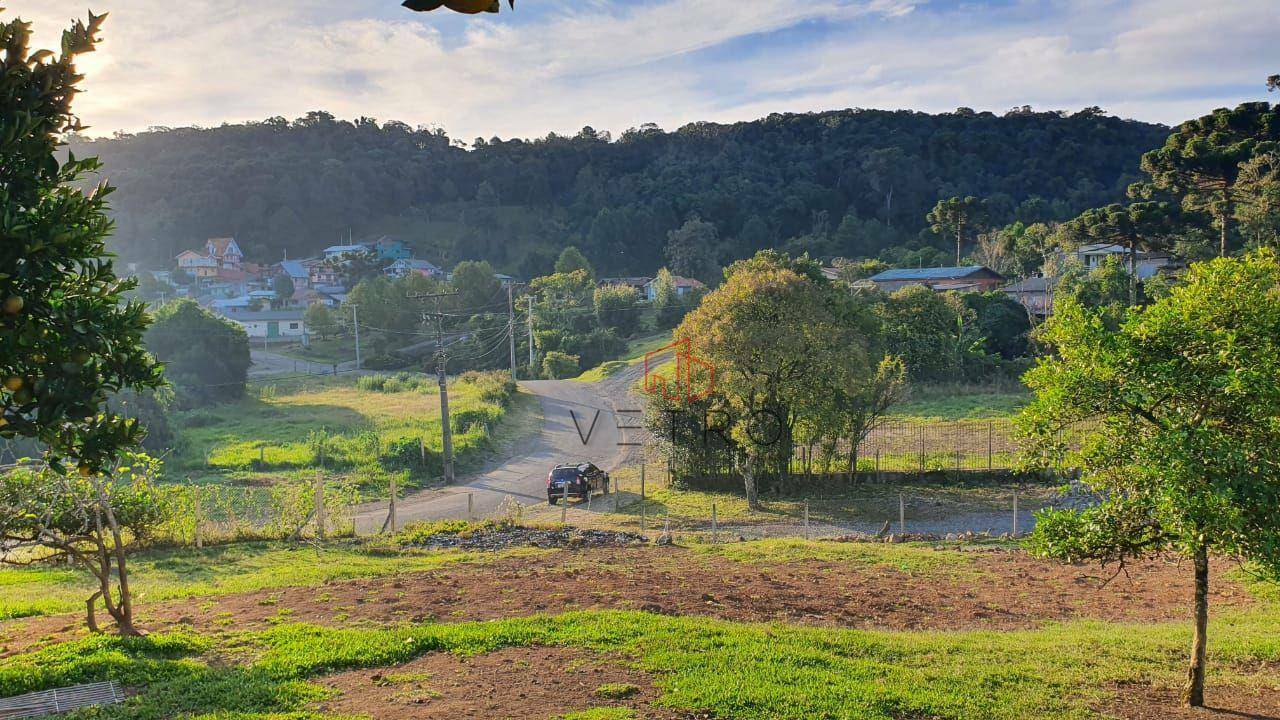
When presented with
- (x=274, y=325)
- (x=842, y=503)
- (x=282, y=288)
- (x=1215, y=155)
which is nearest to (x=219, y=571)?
(x=842, y=503)

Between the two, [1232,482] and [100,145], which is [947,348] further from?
[100,145]

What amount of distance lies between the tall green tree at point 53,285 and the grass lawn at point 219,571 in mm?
5762

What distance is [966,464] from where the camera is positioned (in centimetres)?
2358

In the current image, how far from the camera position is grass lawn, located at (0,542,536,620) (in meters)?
11.0

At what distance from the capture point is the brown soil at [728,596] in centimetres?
939

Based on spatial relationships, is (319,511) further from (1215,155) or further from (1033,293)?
Result: (1033,293)

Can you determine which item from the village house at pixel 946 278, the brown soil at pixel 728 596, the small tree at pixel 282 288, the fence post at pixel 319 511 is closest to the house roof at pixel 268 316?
the small tree at pixel 282 288

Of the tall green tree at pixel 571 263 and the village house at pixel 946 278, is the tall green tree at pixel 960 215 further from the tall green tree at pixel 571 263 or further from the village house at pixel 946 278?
the tall green tree at pixel 571 263

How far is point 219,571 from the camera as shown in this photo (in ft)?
42.6

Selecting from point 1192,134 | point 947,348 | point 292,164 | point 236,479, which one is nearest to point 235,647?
point 236,479

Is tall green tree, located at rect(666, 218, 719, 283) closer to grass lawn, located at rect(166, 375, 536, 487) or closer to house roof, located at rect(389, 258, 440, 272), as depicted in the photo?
house roof, located at rect(389, 258, 440, 272)

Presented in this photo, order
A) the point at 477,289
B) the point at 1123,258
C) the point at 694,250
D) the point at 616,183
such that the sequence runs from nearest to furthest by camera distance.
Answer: the point at 1123,258
the point at 477,289
the point at 694,250
the point at 616,183

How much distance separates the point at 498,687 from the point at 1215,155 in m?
41.4

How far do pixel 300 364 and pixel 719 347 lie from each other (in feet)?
157
